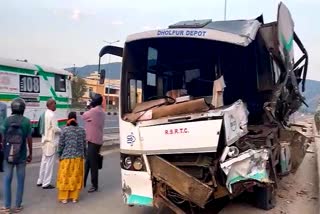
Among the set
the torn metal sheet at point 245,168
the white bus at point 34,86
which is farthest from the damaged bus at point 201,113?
the white bus at point 34,86

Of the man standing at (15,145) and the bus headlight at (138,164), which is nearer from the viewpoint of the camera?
the bus headlight at (138,164)

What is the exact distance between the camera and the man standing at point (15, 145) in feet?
19.2

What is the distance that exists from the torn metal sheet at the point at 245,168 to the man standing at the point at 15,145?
311cm

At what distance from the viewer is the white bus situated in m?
16.1

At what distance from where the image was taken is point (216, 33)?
197 inches

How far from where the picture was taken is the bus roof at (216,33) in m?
4.86

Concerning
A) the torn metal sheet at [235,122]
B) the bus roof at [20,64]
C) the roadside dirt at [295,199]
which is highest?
the bus roof at [20,64]

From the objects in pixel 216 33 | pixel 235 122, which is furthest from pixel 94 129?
pixel 216 33

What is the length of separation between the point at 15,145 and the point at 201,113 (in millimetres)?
2886

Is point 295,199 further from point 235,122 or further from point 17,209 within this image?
point 17,209

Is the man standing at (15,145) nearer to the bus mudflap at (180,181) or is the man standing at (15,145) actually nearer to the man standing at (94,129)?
the man standing at (94,129)

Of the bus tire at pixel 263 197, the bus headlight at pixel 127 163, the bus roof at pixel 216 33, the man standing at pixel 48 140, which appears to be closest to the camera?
the bus roof at pixel 216 33

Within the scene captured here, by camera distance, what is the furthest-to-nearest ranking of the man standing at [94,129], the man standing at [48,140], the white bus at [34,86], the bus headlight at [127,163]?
the white bus at [34,86] → the man standing at [48,140] → the man standing at [94,129] → the bus headlight at [127,163]

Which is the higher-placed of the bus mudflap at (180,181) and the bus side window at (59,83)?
the bus side window at (59,83)
